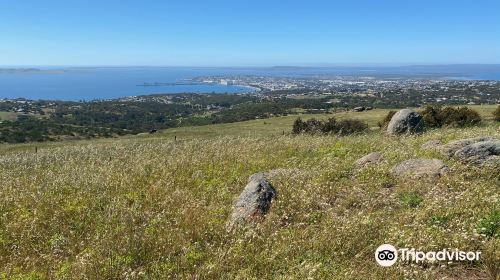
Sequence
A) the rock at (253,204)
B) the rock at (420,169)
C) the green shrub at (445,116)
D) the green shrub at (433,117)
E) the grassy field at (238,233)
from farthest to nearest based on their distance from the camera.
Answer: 1. the green shrub at (445,116)
2. the green shrub at (433,117)
3. the rock at (420,169)
4. the rock at (253,204)
5. the grassy field at (238,233)

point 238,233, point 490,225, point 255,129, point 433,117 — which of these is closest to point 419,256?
point 490,225

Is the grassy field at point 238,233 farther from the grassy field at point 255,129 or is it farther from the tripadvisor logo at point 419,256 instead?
the grassy field at point 255,129

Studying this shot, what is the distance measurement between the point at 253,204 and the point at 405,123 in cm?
1614

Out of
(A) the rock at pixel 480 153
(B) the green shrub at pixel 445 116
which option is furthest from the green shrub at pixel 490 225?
(B) the green shrub at pixel 445 116

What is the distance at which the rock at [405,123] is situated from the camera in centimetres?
2050

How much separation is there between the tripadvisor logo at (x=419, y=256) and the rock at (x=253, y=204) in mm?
2203

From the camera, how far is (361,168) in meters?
9.77

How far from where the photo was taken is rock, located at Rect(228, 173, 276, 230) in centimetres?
662

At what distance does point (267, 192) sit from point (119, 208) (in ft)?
9.02

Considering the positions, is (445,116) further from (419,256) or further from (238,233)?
(238,233)

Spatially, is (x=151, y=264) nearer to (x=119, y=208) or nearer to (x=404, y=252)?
(x=119, y=208)

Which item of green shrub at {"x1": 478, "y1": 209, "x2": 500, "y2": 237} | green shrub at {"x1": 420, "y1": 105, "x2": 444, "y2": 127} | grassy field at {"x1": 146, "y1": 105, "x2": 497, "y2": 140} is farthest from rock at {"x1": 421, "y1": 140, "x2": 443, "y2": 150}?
grassy field at {"x1": 146, "y1": 105, "x2": 497, "y2": 140}

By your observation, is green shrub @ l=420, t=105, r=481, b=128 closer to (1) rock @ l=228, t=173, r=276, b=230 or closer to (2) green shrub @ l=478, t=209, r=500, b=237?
(1) rock @ l=228, t=173, r=276, b=230

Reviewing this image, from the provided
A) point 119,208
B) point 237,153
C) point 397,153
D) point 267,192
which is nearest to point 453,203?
point 267,192
